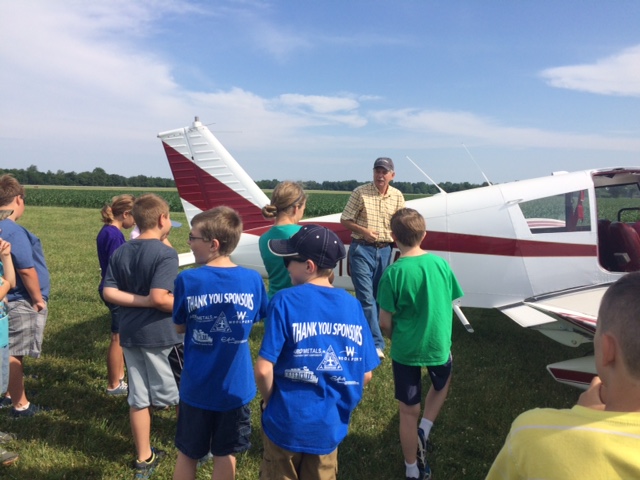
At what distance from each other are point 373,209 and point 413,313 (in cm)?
206

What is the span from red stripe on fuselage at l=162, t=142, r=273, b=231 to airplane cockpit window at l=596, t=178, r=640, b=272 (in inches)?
164

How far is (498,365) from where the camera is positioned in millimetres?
4855

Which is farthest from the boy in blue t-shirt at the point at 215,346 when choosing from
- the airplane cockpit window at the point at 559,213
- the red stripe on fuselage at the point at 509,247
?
the airplane cockpit window at the point at 559,213

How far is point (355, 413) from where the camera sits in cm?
376

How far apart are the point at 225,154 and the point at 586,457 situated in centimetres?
616

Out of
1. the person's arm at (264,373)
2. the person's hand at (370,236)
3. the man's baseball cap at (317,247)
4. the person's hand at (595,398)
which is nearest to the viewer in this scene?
the person's hand at (595,398)

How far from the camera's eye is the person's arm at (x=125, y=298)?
8.45ft

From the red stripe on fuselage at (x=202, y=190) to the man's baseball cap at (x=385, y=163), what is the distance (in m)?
2.30

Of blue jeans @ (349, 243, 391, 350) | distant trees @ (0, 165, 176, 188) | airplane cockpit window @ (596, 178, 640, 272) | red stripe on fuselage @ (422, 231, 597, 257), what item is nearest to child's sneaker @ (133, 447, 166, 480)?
blue jeans @ (349, 243, 391, 350)

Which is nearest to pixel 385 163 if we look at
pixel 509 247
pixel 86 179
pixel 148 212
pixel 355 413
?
pixel 509 247

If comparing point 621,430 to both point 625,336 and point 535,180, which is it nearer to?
point 625,336

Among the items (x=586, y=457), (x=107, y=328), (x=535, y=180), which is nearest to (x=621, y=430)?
(x=586, y=457)

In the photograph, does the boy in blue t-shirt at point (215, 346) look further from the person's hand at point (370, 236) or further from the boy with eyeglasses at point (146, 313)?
the person's hand at point (370, 236)

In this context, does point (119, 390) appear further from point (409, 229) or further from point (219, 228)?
point (409, 229)
